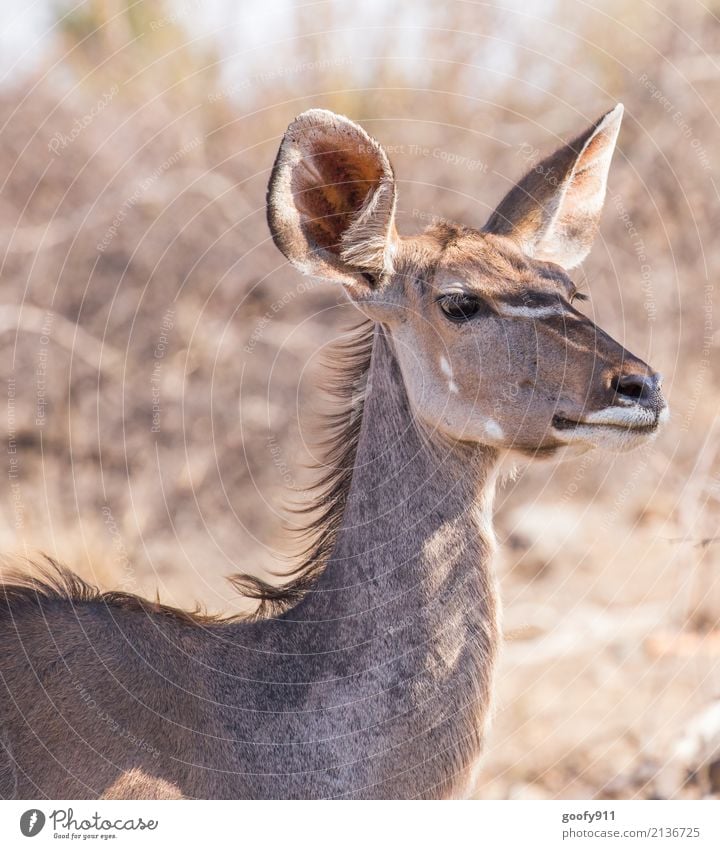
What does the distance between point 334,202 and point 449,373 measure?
3.10 ft

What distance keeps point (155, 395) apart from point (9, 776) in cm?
603

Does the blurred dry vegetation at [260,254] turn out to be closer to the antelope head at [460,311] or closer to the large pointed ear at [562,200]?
the large pointed ear at [562,200]

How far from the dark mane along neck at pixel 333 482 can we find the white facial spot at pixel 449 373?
495 mm

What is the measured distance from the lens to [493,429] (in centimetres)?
481

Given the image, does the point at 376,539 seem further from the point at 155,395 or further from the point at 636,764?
the point at 155,395

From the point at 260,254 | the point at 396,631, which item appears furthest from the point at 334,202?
the point at 260,254

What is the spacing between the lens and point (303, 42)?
1041 centimetres

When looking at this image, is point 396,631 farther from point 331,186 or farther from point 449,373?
point 331,186

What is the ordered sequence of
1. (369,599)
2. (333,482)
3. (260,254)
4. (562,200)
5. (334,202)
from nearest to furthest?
(369,599) → (334,202) → (333,482) → (562,200) → (260,254)

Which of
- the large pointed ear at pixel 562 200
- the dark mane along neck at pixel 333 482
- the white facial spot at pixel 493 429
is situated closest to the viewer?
the white facial spot at pixel 493 429

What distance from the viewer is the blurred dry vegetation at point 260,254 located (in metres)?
10.3

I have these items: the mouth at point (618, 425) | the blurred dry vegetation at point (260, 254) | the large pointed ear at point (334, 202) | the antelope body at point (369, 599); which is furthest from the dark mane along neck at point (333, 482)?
the blurred dry vegetation at point (260, 254)

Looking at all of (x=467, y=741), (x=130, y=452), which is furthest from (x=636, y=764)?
(x=130, y=452)

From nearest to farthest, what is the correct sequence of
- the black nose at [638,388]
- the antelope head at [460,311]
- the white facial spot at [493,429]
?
1. the black nose at [638,388]
2. the antelope head at [460,311]
3. the white facial spot at [493,429]
